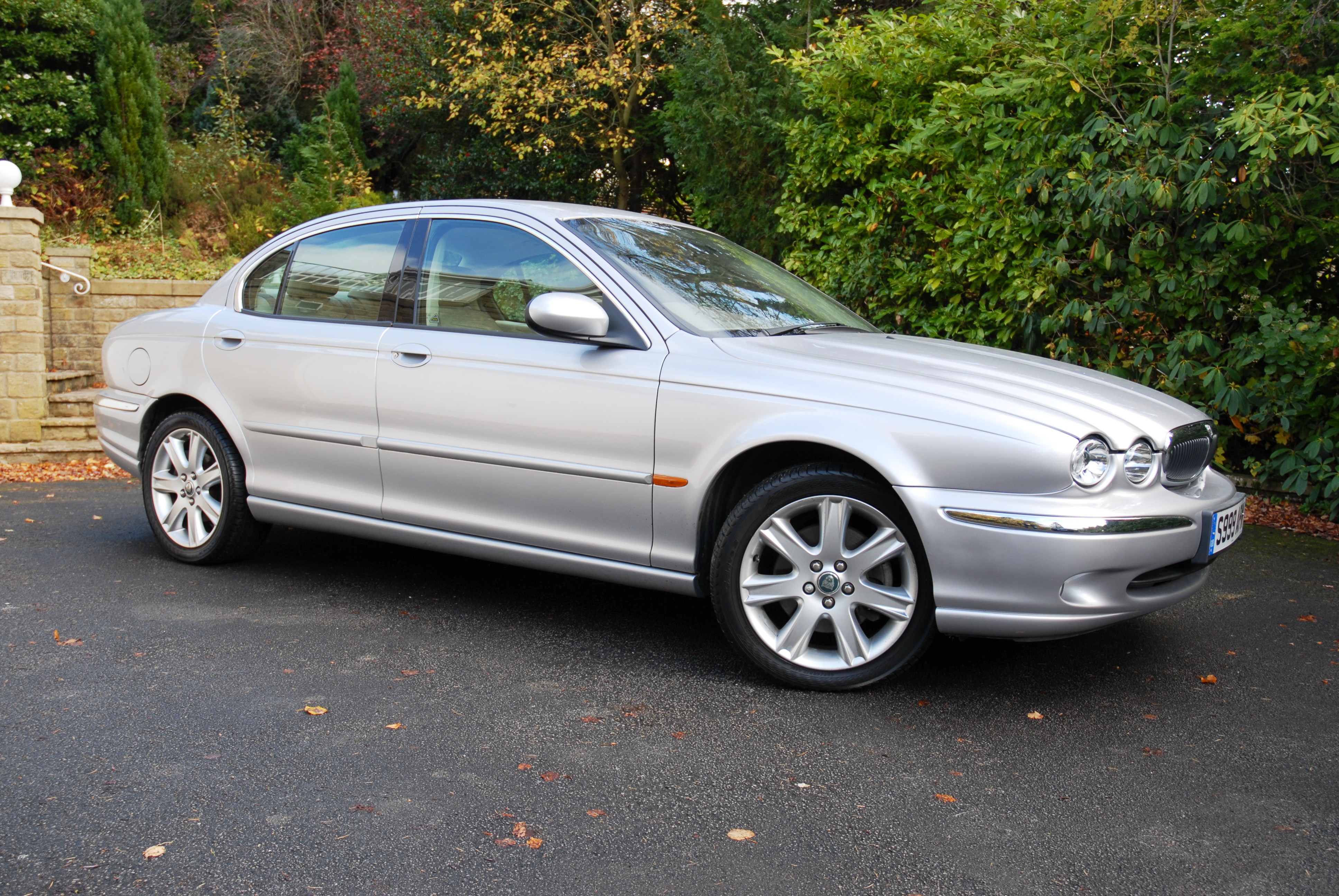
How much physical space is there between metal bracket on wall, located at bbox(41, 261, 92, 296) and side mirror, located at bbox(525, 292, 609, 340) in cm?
786

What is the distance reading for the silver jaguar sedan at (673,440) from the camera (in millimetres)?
3291

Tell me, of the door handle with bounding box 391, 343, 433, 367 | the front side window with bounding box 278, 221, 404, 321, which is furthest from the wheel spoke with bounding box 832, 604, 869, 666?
the front side window with bounding box 278, 221, 404, 321

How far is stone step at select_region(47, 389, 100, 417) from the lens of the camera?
9.04m

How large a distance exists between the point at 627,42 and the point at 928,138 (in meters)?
7.62

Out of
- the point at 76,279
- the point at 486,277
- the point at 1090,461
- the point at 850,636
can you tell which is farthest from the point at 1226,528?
the point at 76,279

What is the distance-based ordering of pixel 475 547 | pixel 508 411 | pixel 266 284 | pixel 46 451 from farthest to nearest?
pixel 46 451 < pixel 266 284 < pixel 475 547 < pixel 508 411

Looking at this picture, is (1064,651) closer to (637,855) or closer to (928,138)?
(637,855)

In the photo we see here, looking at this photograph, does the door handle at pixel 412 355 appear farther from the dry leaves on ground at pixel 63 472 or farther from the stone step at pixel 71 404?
the stone step at pixel 71 404

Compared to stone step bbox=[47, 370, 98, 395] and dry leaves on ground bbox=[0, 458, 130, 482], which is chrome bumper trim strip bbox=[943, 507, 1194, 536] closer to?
dry leaves on ground bbox=[0, 458, 130, 482]

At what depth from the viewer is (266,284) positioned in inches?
200

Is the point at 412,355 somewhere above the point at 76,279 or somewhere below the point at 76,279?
above

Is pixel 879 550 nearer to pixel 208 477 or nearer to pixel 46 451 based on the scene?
pixel 208 477

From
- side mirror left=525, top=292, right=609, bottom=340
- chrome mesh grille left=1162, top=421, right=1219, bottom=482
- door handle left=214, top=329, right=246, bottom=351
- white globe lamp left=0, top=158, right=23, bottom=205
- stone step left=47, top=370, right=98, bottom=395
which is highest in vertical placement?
white globe lamp left=0, top=158, right=23, bottom=205

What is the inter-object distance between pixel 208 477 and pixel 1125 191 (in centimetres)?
518
